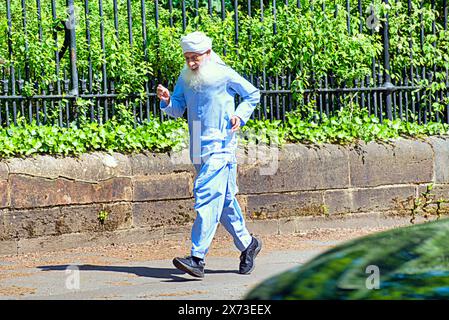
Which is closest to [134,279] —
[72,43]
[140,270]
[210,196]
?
[140,270]

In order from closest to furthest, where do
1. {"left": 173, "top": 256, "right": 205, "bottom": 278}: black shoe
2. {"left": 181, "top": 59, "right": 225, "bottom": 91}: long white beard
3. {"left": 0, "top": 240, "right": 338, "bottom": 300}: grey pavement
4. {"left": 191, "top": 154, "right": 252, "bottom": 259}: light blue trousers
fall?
1. {"left": 0, "top": 240, "right": 338, "bottom": 300}: grey pavement
2. {"left": 173, "top": 256, "right": 205, "bottom": 278}: black shoe
3. {"left": 191, "top": 154, "right": 252, "bottom": 259}: light blue trousers
4. {"left": 181, "top": 59, "right": 225, "bottom": 91}: long white beard

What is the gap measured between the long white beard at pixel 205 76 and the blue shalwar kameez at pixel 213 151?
2 cm

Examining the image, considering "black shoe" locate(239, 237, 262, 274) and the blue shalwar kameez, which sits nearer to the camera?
the blue shalwar kameez

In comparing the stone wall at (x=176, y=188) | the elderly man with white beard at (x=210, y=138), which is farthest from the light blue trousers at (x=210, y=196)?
the stone wall at (x=176, y=188)

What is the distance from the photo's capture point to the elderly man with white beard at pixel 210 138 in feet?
25.4

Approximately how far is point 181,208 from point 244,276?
1.85m

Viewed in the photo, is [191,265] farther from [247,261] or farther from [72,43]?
[72,43]

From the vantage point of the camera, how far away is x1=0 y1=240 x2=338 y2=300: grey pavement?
23.3 ft

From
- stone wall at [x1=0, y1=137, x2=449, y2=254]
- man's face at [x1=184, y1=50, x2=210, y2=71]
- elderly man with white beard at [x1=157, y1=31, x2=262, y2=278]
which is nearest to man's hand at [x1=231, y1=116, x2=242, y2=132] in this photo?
elderly man with white beard at [x1=157, y1=31, x2=262, y2=278]

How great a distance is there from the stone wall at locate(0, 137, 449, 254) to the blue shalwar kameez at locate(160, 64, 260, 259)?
1.39m

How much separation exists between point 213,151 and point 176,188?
1792 millimetres

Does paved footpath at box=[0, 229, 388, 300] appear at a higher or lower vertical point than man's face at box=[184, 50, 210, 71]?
lower

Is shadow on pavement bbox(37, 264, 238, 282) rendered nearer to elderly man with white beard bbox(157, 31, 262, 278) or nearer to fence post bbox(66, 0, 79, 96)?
elderly man with white beard bbox(157, 31, 262, 278)
